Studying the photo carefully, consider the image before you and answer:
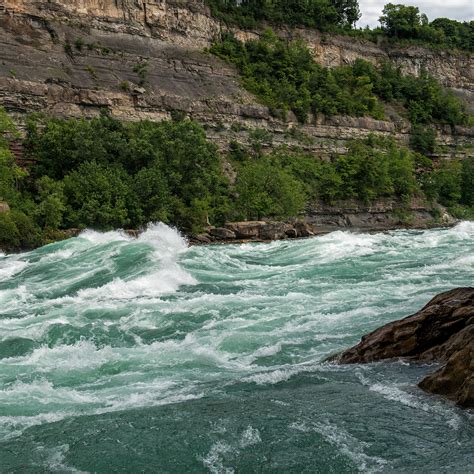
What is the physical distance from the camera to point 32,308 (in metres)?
19.4

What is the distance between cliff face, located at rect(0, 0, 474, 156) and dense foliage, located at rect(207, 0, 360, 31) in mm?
2311

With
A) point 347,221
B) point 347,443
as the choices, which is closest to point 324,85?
point 347,221

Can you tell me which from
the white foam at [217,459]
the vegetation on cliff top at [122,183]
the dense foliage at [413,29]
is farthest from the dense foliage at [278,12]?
the white foam at [217,459]

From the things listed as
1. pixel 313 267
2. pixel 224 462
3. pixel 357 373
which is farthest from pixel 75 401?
pixel 313 267

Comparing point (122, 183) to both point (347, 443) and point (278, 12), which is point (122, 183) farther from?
point (278, 12)

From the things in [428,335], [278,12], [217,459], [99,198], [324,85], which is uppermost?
[278,12]

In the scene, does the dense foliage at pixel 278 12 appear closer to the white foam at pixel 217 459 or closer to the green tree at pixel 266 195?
the green tree at pixel 266 195

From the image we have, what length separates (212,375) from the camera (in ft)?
41.5

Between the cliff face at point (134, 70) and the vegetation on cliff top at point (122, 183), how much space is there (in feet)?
16.0

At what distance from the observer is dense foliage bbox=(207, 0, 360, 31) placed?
80.9 m

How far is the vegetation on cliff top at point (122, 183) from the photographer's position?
40156mm

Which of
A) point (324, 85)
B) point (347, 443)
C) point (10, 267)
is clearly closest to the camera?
point (347, 443)

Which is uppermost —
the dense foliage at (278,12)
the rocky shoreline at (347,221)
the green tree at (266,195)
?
the dense foliage at (278,12)

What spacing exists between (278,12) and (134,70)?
31.5 metres
